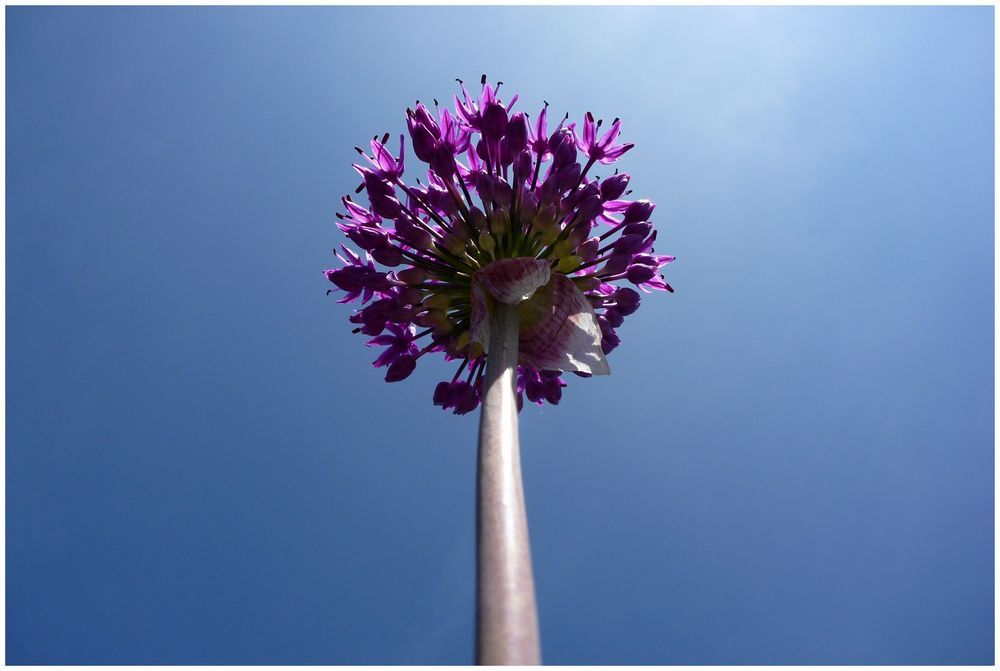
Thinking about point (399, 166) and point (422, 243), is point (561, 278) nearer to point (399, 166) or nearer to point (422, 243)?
point (422, 243)

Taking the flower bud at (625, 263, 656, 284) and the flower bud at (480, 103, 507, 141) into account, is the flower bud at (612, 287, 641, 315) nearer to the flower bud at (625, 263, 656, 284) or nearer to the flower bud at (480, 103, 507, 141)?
the flower bud at (625, 263, 656, 284)

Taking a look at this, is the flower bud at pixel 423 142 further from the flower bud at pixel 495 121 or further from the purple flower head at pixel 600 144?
the purple flower head at pixel 600 144

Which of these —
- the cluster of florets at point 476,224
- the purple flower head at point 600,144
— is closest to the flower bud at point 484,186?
the cluster of florets at point 476,224

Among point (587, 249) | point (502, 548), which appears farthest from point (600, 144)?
point (502, 548)

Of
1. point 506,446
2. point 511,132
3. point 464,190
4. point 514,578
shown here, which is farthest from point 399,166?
point 514,578

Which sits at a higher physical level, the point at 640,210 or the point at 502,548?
the point at 640,210

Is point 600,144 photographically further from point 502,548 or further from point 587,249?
point 502,548

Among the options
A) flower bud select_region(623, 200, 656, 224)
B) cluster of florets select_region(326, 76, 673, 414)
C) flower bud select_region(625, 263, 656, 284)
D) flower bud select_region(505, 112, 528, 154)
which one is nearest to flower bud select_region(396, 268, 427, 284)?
cluster of florets select_region(326, 76, 673, 414)
